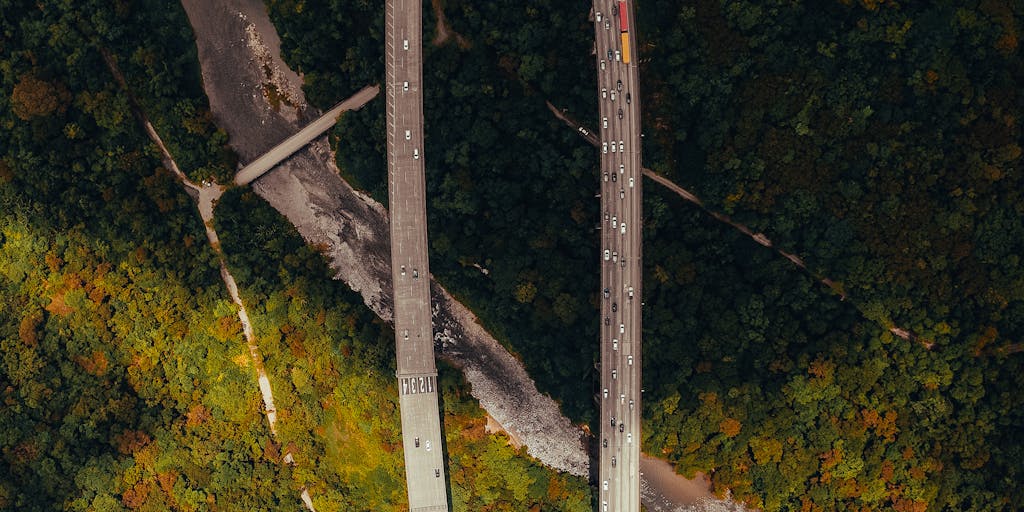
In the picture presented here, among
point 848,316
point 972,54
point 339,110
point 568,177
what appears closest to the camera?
point 972,54

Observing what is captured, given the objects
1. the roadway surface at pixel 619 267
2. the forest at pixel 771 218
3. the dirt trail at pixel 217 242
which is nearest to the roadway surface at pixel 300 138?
the forest at pixel 771 218

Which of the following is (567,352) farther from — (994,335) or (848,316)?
(994,335)

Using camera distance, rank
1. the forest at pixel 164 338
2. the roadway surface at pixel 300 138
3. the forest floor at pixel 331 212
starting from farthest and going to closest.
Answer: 1. the forest floor at pixel 331 212
2. the roadway surface at pixel 300 138
3. the forest at pixel 164 338

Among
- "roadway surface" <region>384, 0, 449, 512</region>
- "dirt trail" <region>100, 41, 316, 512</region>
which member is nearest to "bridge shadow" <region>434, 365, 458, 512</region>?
"roadway surface" <region>384, 0, 449, 512</region>

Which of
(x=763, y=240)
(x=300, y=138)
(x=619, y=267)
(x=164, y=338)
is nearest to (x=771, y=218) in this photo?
(x=763, y=240)

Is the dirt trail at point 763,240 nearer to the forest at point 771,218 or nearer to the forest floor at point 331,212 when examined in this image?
the forest at point 771,218

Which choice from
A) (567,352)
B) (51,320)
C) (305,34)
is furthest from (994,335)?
(51,320)

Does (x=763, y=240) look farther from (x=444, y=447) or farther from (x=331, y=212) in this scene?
(x=331, y=212)
